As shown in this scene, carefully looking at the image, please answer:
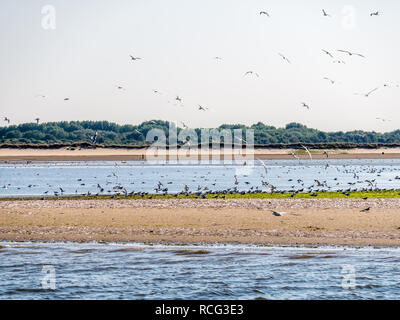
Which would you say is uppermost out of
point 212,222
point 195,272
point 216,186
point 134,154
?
point 134,154

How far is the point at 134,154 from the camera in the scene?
116m

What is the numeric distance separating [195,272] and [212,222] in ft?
19.9

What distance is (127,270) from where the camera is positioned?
56.6 ft

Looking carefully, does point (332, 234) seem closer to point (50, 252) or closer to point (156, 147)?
point (50, 252)

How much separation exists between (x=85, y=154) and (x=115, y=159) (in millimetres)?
8419

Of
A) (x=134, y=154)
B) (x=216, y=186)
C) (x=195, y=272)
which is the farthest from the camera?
(x=134, y=154)

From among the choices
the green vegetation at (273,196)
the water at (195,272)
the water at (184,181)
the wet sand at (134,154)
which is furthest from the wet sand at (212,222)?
the wet sand at (134,154)

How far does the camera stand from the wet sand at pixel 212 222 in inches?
816

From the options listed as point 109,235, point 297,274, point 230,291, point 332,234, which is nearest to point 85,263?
point 109,235

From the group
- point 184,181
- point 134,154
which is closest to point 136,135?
point 134,154

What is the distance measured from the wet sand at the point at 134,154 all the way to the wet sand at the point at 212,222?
254ft

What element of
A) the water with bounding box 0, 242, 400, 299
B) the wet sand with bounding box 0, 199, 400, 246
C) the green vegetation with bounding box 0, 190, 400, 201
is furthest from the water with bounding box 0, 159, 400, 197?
the water with bounding box 0, 242, 400, 299

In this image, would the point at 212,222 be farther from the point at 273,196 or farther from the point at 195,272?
the point at 273,196
